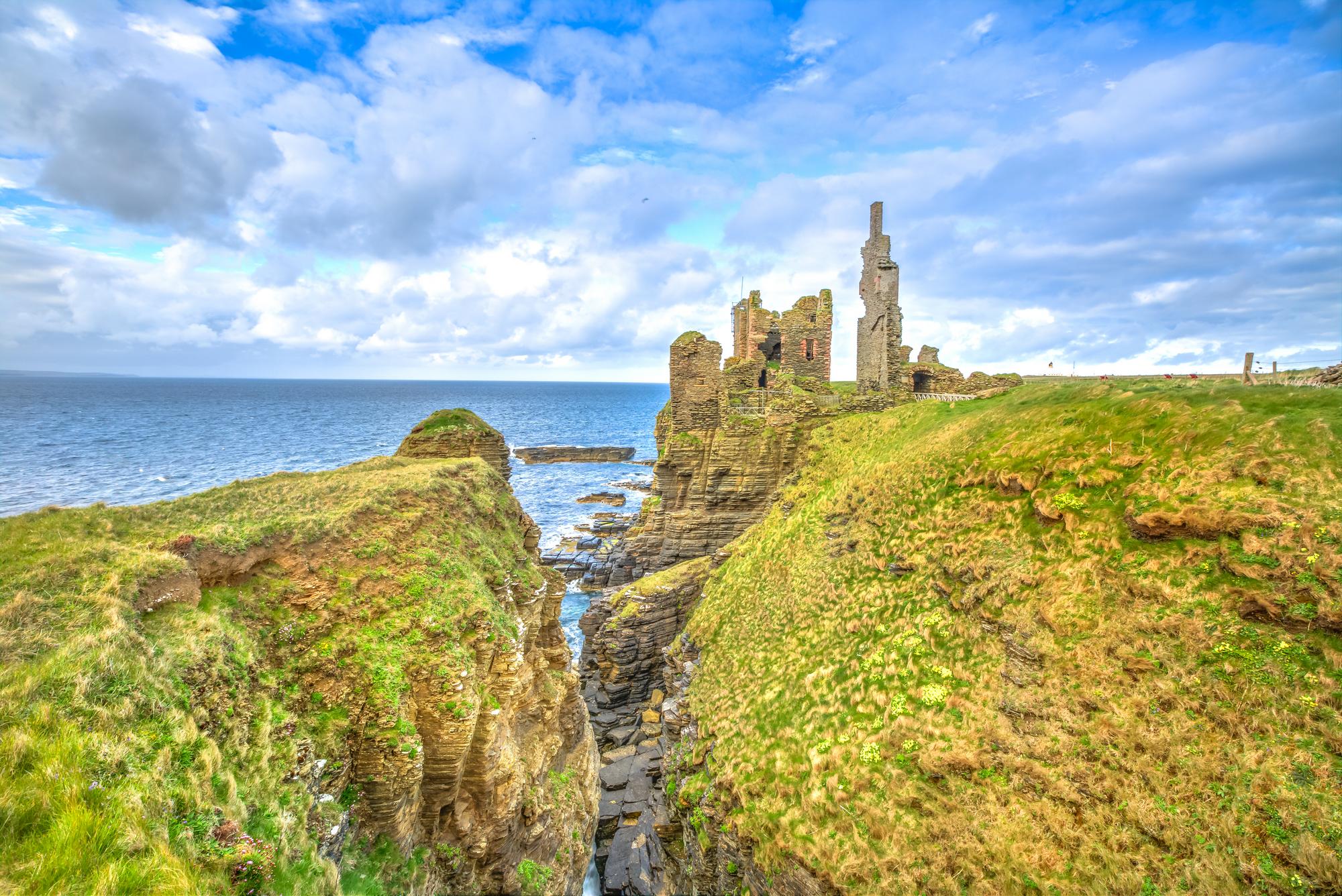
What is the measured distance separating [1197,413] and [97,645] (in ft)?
92.0

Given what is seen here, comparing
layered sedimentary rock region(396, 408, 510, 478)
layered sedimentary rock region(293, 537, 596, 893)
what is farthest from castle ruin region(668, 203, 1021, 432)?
layered sedimentary rock region(293, 537, 596, 893)

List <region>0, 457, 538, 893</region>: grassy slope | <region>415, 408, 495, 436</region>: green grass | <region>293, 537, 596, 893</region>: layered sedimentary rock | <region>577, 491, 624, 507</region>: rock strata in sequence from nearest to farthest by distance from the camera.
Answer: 1. <region>0, 457, 538, 893</region>: grassy slope
2. <region>293, 537, 596, 893</region>: layered sedimentary rock
3. <region>415, 408, 495, 436</region>: green grass
4. <region>577, 491, 624, 507</region>: rock strata

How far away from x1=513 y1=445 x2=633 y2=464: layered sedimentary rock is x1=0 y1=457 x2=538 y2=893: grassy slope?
9364cm

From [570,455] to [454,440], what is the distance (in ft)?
271

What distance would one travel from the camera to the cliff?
660cm

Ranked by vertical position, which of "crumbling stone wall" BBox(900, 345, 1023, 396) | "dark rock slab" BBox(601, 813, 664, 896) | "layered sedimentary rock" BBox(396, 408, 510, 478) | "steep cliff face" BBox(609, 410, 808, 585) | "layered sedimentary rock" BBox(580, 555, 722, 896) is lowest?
"dark rock slab" BBox(601, 813, 664, 896)

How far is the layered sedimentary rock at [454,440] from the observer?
30.6m

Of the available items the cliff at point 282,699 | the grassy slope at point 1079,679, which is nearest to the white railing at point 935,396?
the grassy slope at point 1079,679

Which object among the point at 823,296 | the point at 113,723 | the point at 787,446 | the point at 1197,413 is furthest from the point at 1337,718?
the point at 823,296

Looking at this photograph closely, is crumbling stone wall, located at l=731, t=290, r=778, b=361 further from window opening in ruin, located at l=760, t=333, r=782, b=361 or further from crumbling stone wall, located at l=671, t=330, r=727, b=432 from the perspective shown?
crumbling stone wall, located at l=671, t=330, r=727, b=432

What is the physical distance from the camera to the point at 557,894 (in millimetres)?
18094

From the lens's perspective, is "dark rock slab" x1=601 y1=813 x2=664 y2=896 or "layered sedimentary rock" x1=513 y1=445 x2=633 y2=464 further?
"layered sedimentary rock" x1=513 y1=445 x2=633 y2=464

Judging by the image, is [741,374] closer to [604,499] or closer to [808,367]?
[808,367]

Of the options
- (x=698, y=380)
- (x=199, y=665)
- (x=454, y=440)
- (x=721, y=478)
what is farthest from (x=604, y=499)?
(x=199, y=665)
